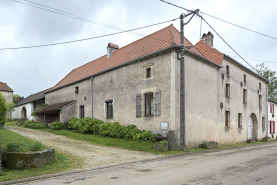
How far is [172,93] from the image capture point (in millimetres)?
13477

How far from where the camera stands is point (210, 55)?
17938 mm

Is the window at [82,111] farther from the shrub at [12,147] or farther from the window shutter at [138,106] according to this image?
the shrub at [12,147]

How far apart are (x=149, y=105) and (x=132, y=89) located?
6.65ft

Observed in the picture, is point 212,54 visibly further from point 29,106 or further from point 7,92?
point 7,92

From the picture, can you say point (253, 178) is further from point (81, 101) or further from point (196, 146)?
point (81, 101)

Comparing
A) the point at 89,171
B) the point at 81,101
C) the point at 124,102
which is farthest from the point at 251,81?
the point at 89,171

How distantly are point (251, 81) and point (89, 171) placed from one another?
2091 centimetres

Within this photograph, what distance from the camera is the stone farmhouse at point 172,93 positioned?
13.9 meters

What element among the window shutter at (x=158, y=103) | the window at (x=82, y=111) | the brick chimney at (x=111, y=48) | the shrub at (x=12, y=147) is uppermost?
the brick chimney at (x=111, y=48)

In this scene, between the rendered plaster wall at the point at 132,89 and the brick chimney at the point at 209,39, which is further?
the brick chimney at the point at 209,39

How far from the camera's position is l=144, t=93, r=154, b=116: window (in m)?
14.9

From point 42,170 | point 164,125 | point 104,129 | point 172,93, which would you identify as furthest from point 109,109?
point 42,170

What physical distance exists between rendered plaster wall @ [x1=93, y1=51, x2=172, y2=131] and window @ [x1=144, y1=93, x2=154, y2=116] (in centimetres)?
34

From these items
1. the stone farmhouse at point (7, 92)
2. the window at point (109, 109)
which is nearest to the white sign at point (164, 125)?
the window at point (109, 109)
